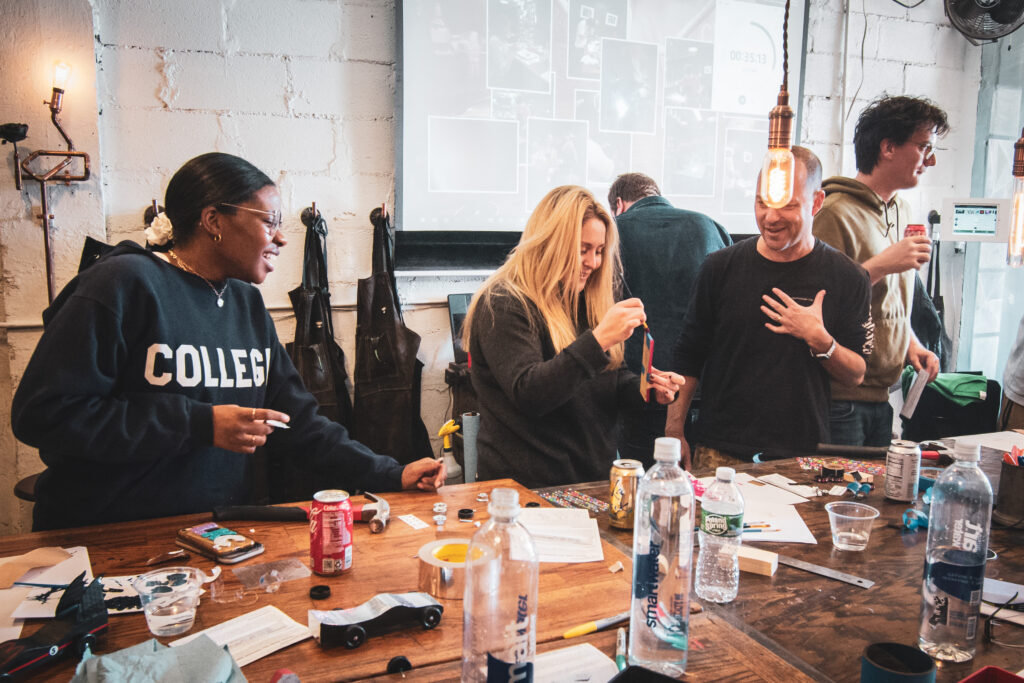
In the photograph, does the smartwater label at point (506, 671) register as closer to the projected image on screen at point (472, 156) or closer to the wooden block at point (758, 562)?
A: the wooden block at point (758, 562)

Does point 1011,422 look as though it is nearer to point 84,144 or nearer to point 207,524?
point 207,524

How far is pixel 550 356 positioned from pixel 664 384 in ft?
1.10

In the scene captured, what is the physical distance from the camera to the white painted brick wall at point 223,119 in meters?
2.75

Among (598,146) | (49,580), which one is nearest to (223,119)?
(598,146)

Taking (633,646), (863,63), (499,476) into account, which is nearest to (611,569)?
(633,646)

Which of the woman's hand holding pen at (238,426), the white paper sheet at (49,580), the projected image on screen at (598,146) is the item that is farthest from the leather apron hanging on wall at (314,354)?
the white paper sheet at (49,580)

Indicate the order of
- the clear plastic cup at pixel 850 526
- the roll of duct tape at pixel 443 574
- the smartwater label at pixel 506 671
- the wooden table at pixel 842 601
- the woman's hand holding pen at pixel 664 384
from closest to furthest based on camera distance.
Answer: the smartwater label at pixel 506 671 → the wooden table at pixel 842 601 → the roll of duct tape at pixel 443 574 → the clear plastic cup at pixel 850 526 → the woman's hand holding pen at pixel 664 384

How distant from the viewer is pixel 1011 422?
116 inches

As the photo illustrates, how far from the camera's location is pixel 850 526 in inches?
58.6

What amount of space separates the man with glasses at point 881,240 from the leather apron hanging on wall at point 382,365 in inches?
71.9

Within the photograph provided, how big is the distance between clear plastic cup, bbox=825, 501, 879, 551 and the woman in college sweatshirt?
0.90 meters

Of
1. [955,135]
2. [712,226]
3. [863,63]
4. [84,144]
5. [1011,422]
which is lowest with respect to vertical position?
[1011,422]

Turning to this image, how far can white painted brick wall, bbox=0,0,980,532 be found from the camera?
9.02 feet

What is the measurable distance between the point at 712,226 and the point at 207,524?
7.91 ft
